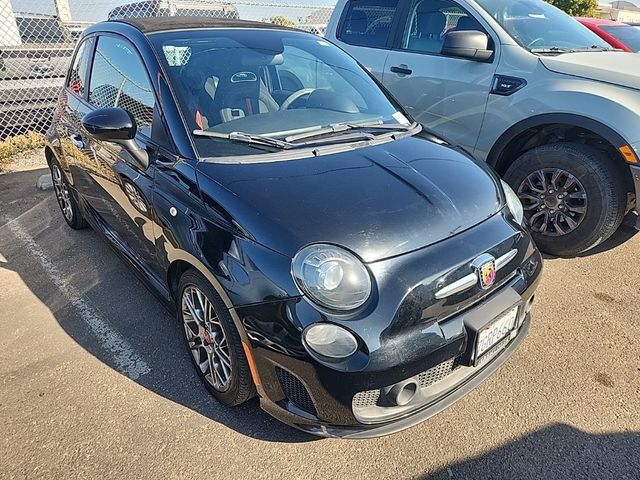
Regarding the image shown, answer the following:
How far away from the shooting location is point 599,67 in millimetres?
3326

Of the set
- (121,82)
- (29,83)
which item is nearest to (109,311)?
(121,82)

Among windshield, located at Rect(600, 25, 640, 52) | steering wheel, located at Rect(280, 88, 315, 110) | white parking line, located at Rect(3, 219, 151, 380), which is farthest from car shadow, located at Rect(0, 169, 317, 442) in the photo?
windshield, located at Rect(600, 25, 640, 52)

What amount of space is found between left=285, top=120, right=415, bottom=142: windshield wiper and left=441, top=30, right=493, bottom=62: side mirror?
4.12 ft

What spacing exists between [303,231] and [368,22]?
3.59 m

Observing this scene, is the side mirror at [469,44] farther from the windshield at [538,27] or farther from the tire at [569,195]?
the tire at [569,195]

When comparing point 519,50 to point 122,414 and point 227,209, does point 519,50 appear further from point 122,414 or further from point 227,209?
point 122,414

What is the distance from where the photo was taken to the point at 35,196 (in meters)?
5.14

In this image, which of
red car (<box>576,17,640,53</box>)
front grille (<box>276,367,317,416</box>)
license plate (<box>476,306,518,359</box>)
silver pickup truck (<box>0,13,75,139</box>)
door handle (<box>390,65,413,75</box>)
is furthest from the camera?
red car (<box>576,17,640,53</box>)

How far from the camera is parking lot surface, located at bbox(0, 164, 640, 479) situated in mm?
1989

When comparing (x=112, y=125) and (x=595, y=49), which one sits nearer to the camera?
(x=112, y=125)

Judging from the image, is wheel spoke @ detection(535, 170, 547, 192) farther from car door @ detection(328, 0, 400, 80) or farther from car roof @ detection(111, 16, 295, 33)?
car roof @ detection(111, 16, 295, 33)

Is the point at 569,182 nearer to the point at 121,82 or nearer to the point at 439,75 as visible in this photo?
the point at 439,75

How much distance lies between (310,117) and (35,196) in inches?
156

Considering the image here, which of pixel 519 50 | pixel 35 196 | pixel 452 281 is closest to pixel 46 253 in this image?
pixel 35 196
